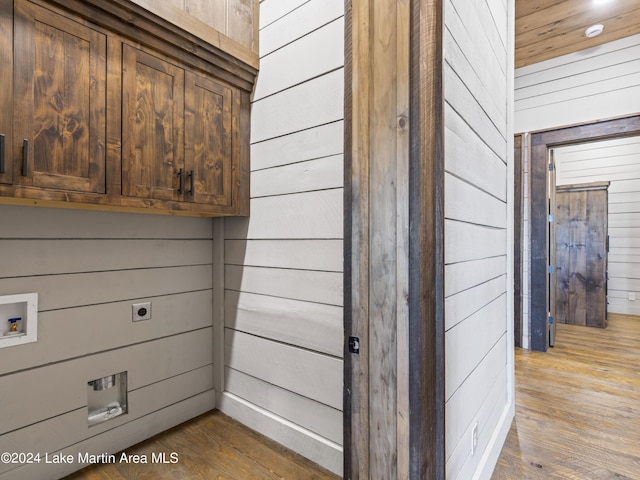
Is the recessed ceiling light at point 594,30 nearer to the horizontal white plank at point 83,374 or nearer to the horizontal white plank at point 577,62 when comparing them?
the horizontal white plank at point 577,62

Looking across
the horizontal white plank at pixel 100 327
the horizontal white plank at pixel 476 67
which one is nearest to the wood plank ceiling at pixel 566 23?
the horizontal white plank at pixel 476 67

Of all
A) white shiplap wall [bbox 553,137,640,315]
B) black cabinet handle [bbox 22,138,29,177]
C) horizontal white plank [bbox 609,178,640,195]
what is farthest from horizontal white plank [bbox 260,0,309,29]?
horizontal white plank [bbox 609,178,640,195]

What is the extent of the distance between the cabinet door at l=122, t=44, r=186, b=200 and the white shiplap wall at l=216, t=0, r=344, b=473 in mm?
435

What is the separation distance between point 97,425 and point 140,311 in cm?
55

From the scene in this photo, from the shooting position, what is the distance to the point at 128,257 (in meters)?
1.77

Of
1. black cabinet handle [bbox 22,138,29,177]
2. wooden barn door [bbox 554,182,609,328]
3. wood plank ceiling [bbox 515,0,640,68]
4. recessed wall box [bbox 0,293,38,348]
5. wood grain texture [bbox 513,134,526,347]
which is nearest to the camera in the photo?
black cabinet handle [bbox 22,138,29,177]

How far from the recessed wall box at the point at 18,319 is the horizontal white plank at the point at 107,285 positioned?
25mm

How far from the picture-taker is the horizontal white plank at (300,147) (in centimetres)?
154

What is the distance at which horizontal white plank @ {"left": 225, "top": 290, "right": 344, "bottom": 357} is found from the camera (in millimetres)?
1553

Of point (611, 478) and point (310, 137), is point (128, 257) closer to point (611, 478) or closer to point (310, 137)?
point (310, 137)

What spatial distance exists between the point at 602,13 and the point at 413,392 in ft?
12.1

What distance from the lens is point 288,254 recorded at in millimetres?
1730

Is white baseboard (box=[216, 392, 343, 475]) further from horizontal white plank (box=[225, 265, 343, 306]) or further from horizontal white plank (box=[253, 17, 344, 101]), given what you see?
horizontal white plank (box=[253, 17, 344, 101])

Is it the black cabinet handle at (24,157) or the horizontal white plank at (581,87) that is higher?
the horizontal white plank at (581,87)
